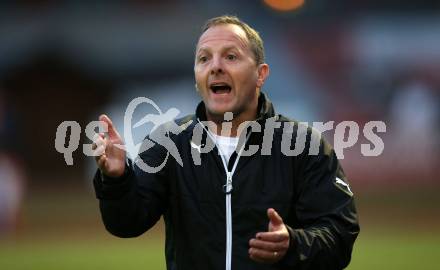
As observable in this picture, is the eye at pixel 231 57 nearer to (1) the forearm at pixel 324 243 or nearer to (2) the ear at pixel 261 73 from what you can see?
(2) the ear at pixel 261 73

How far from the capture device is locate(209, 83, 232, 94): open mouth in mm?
2904

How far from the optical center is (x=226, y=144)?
112 inches

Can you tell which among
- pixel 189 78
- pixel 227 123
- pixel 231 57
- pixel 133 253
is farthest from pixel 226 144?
pixel 189 78

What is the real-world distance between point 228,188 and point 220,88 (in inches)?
17.3

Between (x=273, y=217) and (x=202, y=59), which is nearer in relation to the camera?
(x=273, y=217)

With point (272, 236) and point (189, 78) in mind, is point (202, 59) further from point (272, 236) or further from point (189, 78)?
point (189, 78)

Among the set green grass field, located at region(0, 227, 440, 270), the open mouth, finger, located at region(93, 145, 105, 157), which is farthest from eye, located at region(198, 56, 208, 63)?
green grass field, located at region(0, 227, 440, 270)

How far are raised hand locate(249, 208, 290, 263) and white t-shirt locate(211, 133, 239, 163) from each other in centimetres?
46

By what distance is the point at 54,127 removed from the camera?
40.3 ft

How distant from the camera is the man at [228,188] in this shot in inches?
101

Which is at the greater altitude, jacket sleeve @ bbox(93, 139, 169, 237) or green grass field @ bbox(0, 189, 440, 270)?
green grass field @ bbox(0, 189, 440, 270)

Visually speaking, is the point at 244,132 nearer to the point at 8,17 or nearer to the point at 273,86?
the point at 273,86

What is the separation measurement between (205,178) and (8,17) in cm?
1034

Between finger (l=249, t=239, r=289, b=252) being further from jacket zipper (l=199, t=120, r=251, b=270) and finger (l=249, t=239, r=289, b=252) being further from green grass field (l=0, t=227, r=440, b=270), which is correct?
green grass field (l=0, t=227, r=440, b=270)
